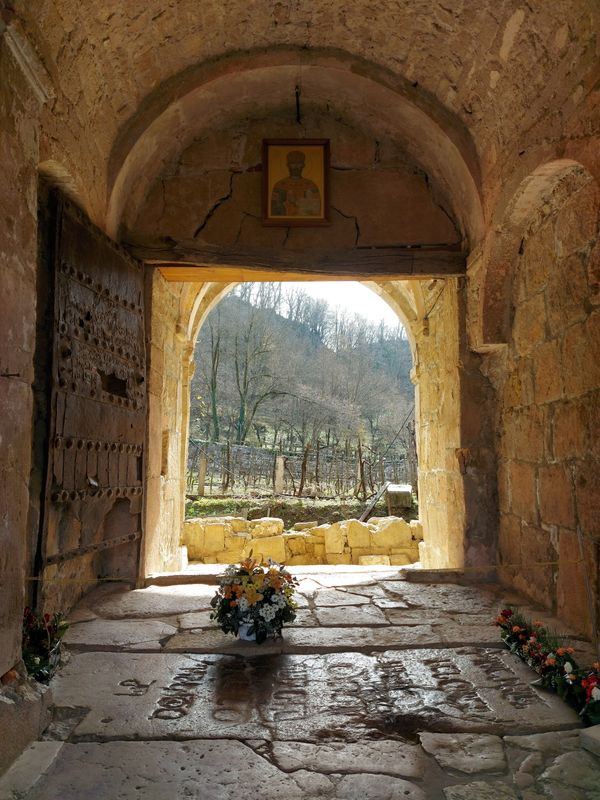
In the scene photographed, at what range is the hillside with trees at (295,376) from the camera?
28578 millimetres

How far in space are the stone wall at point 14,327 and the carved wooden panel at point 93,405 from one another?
1177 millimetres

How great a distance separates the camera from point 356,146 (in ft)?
18.5

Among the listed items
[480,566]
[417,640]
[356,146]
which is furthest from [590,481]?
[356,146]

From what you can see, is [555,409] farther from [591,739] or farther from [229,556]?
[229,556]

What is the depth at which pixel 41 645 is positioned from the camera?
3027mm

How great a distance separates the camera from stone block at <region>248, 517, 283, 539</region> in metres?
11.0

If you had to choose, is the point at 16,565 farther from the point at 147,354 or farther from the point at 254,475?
the point at 254,475

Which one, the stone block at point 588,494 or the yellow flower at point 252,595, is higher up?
the stone block at point 588,494

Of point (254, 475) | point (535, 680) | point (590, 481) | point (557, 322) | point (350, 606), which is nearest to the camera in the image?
point (535, 680)

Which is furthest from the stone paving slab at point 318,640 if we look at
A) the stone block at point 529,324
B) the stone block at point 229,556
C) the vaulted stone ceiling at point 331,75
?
the stone block at point 229,556

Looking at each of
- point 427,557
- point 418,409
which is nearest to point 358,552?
point 427,557

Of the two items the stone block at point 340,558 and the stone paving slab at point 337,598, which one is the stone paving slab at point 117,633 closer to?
the stone paving slab at point 337,598

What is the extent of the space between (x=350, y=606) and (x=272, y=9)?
4.65 m

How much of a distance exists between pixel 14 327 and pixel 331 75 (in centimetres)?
388
